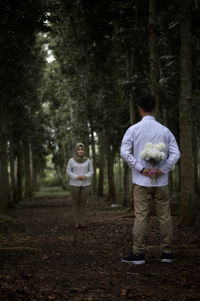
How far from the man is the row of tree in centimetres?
412

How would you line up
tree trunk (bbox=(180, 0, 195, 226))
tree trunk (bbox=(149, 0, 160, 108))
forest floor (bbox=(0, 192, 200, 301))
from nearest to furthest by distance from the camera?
1. forest floor (bbox=(0, 192, 200, 301))
2. tree trunk (bbox=(180, 0, 195, 226))
3. tree trunk (bbox=(149, 0, 160, 108))

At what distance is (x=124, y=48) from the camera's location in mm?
16188

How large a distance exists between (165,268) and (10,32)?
34.8ft

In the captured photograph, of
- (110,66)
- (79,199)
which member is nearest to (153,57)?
(79,199)

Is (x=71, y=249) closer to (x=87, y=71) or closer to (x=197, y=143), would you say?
(x=197, y=143)

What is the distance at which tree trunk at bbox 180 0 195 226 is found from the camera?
1008cm

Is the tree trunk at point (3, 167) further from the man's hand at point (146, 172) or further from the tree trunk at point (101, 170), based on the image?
the man's hand at point (146, 172)

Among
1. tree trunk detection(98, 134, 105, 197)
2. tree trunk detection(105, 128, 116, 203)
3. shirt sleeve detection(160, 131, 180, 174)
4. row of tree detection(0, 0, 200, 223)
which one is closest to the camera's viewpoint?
shirt sleeve detection(160, 131, 180, 174)

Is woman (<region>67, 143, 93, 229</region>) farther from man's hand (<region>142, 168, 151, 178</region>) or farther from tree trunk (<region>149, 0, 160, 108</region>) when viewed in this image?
man's hand (<region>142, 168, 151, 178</region>)

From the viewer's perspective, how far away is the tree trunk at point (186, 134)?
10.1m

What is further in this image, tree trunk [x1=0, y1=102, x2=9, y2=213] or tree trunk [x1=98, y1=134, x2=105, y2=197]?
tree trunk [x1=98, y1=134, x2=105, y2=197]

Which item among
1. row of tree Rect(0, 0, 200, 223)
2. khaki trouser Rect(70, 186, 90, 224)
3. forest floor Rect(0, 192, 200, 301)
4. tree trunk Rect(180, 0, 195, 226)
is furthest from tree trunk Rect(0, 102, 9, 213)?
tree trunk Rect(180, 0, 195, 226)

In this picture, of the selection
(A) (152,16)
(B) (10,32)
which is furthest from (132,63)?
(B) (10,32)

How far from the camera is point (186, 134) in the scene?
10.2 m
